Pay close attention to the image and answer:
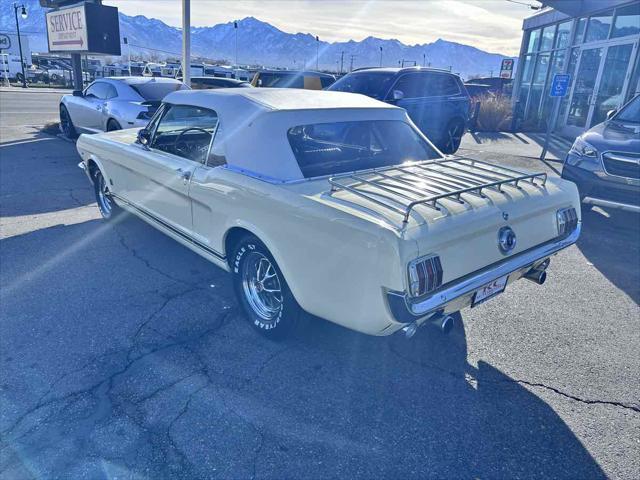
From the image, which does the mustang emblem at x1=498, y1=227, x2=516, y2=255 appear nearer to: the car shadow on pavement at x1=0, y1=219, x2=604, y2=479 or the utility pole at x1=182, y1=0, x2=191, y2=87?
the car shadow on pavement at x1=0, y1=219, x2=604, y2=479

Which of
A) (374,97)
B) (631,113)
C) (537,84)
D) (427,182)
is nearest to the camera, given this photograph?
(427,182)

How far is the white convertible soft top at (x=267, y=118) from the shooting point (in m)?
3.09

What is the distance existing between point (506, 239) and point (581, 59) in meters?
15.6

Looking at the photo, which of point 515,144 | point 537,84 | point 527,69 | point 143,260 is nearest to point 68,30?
point 143,260

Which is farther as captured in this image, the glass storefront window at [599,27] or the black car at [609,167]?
the glass storefront window at [599,27]

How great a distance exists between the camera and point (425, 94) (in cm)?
1004

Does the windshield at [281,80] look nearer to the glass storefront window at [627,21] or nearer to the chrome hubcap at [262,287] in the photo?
the glass storefront window at [627,21]

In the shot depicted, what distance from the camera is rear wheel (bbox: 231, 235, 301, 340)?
3033 mm

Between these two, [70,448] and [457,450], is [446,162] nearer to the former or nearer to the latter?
[457,450]

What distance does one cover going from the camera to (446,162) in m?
3.80

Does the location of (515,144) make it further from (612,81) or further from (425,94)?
→ (425,94)

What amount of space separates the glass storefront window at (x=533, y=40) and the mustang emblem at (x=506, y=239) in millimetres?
19595

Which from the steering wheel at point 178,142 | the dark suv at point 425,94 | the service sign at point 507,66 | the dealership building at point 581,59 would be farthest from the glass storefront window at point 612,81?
the steering wheel at point 178,142

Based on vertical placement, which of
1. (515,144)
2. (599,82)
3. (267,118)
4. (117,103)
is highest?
(599,82)
